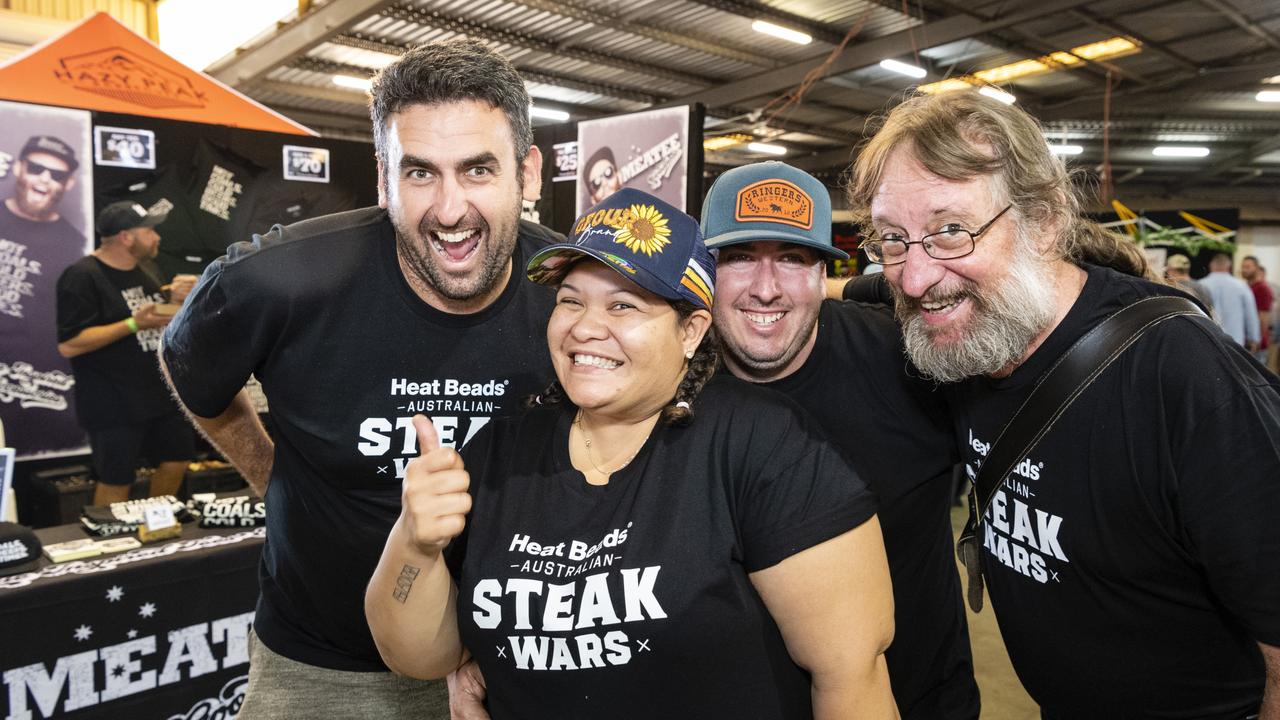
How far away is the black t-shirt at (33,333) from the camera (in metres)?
5.12

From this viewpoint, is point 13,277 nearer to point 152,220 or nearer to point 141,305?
point 141,305

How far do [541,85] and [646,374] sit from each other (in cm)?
994

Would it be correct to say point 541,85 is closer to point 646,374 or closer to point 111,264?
point 111,264

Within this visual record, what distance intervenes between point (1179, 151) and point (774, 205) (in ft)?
54.3

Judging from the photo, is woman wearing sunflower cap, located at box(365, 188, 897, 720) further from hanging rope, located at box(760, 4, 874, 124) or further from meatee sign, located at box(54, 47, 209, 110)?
hanging rope, located at box(760, 4, 874, 124)

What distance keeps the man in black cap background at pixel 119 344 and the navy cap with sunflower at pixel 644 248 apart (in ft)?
14.8

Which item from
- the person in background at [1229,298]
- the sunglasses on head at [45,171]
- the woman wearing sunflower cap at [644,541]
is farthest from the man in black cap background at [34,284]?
the person in background at [1229,298]

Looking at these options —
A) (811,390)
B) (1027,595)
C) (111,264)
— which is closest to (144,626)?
(811,390)

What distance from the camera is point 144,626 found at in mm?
2801

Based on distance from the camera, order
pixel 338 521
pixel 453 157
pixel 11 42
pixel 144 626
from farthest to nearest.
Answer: pixel 11 42
pixel 144 626
pixel 338 521
pixel 453 157

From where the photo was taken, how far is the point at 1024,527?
5.17ft

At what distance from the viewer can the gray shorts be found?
6.51 feet

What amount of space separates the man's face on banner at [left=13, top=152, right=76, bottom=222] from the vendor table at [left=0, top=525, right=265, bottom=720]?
297cm

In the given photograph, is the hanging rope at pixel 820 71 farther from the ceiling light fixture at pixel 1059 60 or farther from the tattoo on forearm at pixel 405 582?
the tattoo on forearm at pixel 405 582
